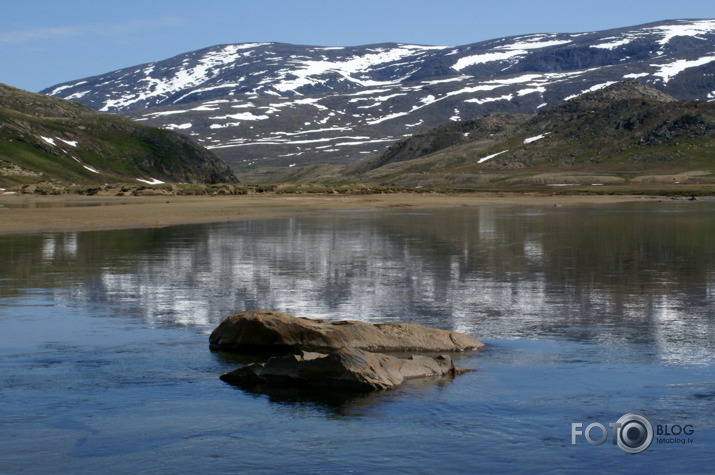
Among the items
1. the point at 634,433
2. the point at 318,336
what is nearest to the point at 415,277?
the point at 318,336

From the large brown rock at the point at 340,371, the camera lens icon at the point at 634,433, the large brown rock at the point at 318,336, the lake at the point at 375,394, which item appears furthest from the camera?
the large brown rock at the point at 318,336

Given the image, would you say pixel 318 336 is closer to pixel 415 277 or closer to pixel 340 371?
pixel 340 371

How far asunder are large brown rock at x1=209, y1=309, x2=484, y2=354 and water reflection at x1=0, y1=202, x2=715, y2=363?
74.2 inches

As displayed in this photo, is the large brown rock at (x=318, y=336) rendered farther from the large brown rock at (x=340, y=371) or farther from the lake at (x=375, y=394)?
the large brown rock at (x=340, y=371)

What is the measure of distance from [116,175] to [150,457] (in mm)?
141173

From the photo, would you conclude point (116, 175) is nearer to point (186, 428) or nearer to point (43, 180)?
point (43, 180)

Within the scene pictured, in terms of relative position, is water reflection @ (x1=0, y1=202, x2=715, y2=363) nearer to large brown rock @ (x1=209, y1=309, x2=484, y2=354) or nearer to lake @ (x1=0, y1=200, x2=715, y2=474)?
lake @ (x1=0, y1=200, x2=715, y2=474)

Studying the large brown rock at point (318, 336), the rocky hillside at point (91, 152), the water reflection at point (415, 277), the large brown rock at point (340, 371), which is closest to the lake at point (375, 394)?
the water reflection at point (415, 277)

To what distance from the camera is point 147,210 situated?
2603 inches

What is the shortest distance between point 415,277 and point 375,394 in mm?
14133

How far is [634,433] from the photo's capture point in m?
11.1

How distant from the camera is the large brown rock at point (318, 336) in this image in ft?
50.9

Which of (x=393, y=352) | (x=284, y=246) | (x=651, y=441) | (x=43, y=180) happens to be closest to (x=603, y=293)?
(x=393, y=352)

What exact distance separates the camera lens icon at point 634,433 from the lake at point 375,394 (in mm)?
135
